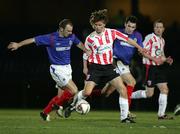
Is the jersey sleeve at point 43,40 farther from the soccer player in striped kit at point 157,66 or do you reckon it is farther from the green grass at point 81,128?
the soccer player in striped kit at point 157,66

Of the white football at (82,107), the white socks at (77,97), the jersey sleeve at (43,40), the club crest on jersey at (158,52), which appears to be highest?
the jersey sleeve at (43,40)

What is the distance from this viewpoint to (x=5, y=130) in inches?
489

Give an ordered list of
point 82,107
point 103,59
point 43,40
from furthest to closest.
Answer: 1. point 43,40
2. point 82,107
3. point 103,59

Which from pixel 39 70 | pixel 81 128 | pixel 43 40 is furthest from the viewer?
pixel 39 70

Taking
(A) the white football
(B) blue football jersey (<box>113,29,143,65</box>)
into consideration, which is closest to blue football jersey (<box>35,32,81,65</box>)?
(B) blue football jersey (<box>113,29,143,65</box>)

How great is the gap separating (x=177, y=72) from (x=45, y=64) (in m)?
3.55

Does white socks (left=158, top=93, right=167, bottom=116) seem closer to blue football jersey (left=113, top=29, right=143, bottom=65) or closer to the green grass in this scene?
blue football jersey (left=113, top=29, right=143, bottom=65)

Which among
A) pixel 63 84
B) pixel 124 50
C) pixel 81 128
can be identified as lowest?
pixel 81 128

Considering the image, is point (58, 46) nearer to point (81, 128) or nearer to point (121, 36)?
point (121, 36)

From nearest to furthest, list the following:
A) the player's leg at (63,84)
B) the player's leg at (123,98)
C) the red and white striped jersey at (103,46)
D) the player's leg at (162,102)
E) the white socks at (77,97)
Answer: the player's leg at (123,98) → the red and white striped jersey at (103,46) → the white socks at (77,97) → the player's leg at (63,84) → the player's leg at (162,102)

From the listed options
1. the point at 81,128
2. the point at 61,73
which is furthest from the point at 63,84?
the point at 81,128

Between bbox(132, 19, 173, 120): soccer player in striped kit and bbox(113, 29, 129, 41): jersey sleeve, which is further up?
bbox(113, 29, 129, 41): jersey sleeve

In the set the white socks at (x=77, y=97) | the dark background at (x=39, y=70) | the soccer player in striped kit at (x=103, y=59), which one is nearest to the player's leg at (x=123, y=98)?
the soccer player in striped kit at (x=103, y=59)

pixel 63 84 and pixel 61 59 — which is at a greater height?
pixel 61 59
